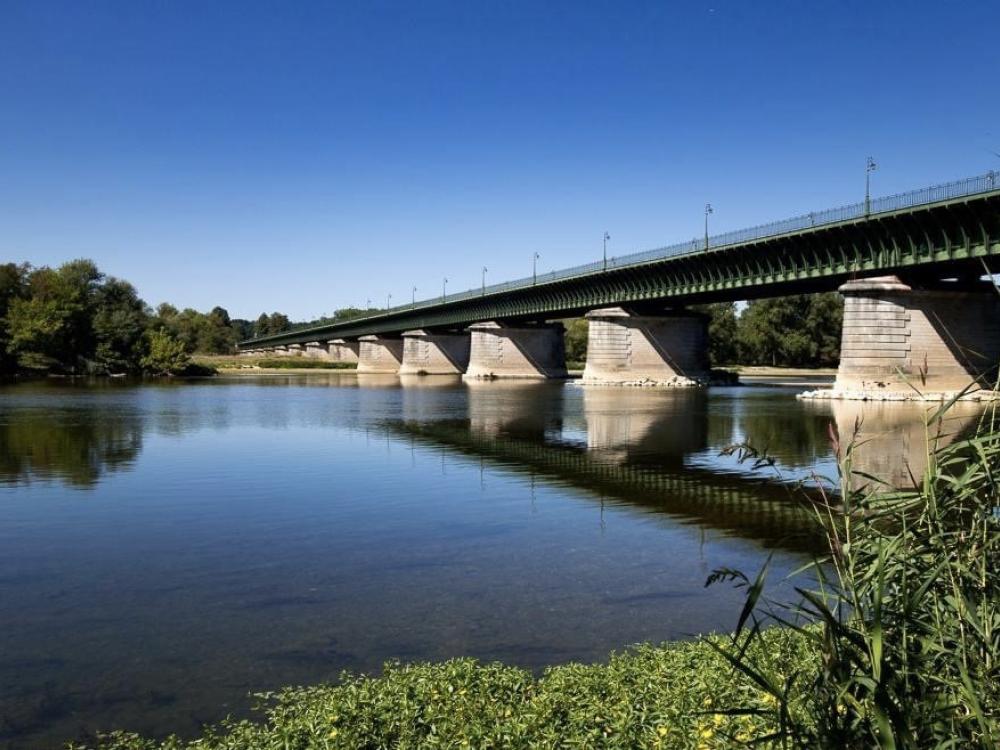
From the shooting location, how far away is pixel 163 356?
398 feet

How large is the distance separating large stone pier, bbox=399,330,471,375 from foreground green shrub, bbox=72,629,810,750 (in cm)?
14838

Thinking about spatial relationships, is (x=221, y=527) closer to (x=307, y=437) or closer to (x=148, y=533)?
(x=148, y=533)

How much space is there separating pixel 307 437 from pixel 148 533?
A: 20625 mm

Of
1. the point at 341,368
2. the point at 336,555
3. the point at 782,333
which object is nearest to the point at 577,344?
the point at 782,333

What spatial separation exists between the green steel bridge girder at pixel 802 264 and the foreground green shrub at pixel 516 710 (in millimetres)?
31060

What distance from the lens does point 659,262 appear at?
86062mm

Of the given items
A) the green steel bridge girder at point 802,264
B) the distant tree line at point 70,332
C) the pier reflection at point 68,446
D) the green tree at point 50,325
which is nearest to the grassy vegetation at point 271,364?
the distant tree line at point 70,332

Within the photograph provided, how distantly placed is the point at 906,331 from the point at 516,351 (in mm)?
70101

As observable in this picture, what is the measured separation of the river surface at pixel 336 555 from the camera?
9.72 metres

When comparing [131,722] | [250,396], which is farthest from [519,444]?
[250,396]

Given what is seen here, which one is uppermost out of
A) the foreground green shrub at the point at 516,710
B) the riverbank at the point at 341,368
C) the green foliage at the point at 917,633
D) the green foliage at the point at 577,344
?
the green foliage at the point at 577,344

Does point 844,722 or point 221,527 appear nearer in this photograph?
point 844,722

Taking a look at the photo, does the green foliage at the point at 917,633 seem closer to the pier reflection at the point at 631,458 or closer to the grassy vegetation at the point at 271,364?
the pier reflection at the point at 631,458

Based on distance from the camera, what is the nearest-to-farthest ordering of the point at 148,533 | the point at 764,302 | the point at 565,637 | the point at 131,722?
1. the point at 131,722
2. the point at 565,637
3. the point at 148,533
4. the point at 764,302
